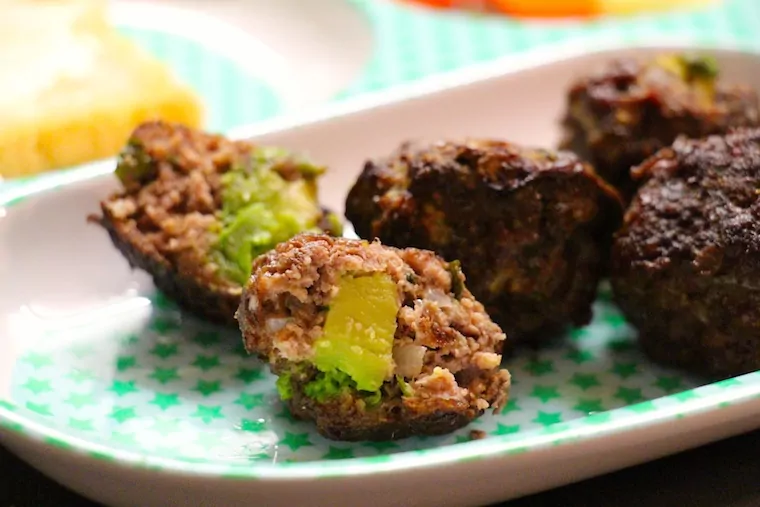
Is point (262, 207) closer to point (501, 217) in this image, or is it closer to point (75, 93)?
point (501, 217)

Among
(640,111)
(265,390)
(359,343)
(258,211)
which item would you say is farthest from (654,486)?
(640,111)

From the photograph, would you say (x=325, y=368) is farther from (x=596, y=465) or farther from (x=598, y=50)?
(x=598, y=50)

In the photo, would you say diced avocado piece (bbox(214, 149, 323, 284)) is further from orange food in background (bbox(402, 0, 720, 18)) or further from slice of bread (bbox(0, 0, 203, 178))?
orange food in background (bbox(402, 0, 720, 18))

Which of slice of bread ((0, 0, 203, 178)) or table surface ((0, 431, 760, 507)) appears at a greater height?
slice of bread ((0, 0, 203, 178))

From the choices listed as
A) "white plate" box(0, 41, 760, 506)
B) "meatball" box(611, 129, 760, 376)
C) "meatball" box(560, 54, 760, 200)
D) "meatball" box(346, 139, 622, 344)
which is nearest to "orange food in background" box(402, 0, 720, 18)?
"white plate" box(0, 41, 760, 506)

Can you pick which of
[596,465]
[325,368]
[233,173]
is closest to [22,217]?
[233,173]

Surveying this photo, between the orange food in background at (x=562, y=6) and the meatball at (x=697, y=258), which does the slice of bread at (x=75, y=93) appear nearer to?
the orange food in background at (x=562, y=6)
